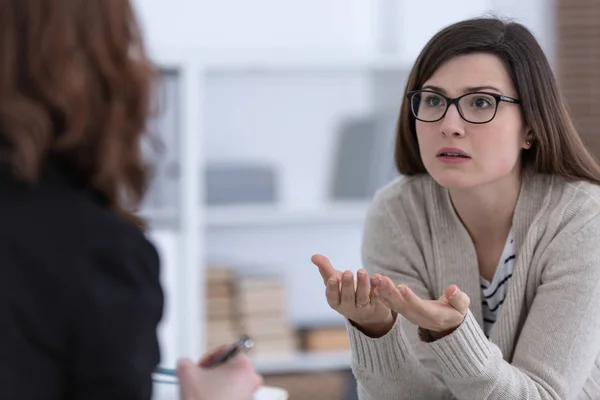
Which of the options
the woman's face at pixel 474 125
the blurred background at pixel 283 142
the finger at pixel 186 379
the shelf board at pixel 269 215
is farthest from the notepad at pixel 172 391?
the shelf board at pixel 269 215

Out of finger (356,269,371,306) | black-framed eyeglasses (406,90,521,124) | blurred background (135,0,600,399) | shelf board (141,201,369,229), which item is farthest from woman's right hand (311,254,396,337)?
shelf board (141,201,369,229)

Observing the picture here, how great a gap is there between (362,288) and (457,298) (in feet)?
0.44

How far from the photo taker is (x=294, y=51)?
3.52 meters

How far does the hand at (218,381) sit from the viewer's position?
3.52 ft

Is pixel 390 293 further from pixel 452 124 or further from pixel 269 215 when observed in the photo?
pixel 269 215

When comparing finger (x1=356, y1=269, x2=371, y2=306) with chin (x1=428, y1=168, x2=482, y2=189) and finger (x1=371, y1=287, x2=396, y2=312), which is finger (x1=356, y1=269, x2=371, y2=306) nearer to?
finger (x1=371, y1=287, x2=396, y2=312)

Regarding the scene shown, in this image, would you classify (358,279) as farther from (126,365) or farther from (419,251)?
(126,365)

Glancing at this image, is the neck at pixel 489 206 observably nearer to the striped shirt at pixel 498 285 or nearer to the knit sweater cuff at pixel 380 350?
the striped shirt at pixel 498 285

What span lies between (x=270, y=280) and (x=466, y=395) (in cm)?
200

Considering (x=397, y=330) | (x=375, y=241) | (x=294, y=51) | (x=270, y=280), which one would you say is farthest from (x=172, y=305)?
(x=397, y=330)

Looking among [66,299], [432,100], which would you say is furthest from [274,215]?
[66,299]

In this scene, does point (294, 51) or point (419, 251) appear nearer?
point (419, 251)

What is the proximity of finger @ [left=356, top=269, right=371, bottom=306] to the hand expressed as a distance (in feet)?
0.77

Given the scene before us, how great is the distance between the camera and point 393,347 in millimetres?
1399
